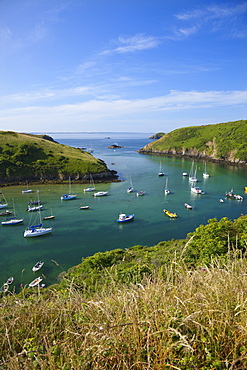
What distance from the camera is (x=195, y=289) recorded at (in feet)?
12.9

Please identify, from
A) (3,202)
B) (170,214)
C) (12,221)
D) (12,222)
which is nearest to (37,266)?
(12,222)

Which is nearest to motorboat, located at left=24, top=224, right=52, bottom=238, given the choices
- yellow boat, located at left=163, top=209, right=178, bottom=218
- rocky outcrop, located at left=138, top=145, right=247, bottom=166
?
yellow boat, located at left=163, top=209, right=178, bottom=218

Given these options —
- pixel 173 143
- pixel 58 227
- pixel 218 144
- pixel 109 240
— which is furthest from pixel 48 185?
pixel 173 143

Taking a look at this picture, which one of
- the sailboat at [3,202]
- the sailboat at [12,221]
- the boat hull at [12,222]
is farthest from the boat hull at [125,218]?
the sailboat at [3,202]

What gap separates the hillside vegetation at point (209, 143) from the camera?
100 meters

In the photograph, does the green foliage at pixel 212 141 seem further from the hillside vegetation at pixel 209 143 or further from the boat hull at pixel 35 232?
the boat hull at pixel 35 232

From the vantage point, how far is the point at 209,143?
11944 cm

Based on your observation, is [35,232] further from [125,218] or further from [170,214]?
[170,214]

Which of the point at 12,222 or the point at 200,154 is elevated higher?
the point at 200,154

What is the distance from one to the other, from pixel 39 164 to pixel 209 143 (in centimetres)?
9172

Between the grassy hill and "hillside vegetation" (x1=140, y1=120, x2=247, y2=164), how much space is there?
6069cm

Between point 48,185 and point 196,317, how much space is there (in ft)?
203

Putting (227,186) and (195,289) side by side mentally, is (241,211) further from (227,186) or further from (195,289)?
(195,289)

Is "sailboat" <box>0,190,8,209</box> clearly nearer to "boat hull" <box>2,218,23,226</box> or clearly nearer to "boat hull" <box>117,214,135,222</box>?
"boat hull" <box>2,218,23,226</box>
